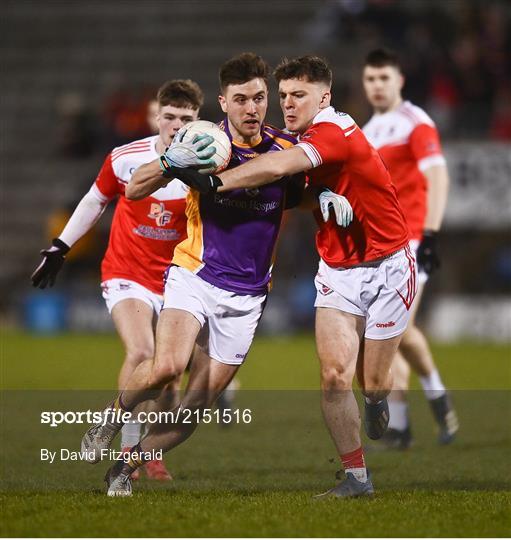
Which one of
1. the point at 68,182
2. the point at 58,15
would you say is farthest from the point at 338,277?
the point at 58,15

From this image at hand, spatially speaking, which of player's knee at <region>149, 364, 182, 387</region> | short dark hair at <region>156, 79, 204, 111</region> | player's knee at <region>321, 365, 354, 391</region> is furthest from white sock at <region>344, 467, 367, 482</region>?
short dark hair at <region>156, 79, 204, 111</region>

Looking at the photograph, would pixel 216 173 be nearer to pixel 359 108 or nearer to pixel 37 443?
pixel 37 443

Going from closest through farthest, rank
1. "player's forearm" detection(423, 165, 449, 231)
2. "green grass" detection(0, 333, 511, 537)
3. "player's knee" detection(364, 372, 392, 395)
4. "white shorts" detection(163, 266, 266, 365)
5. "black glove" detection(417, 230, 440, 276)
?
"green grass" detection(0, 333, 511, 537) → "white shorts" detection(163, 266, 266, 365) → "player's knee" detection(364, 372, 392, 395) → "black glove" detection(417, 230, 440, 276) → "player's forearm" detection(423, 165, 449, 231)

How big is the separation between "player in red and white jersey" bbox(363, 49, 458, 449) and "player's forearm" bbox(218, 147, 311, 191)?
304 cm

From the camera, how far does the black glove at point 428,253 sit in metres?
8.79

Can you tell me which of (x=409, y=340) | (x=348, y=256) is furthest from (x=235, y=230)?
(x=409, y=340)

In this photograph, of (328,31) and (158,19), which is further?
(158,19)

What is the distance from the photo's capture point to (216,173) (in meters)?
6.21

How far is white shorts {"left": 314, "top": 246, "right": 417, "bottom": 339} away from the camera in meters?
6.68

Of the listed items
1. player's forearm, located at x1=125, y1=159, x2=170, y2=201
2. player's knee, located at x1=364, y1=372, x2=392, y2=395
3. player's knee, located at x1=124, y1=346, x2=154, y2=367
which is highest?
player's forearm, located at x1=125, y1=159, x2=170, y2=201

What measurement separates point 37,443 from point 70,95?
60.6ft

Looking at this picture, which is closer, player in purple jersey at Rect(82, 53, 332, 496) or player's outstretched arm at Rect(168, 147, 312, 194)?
player's outstretched arm at Rect(168, 147, 312, 194)

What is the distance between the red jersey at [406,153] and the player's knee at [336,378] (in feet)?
9.82

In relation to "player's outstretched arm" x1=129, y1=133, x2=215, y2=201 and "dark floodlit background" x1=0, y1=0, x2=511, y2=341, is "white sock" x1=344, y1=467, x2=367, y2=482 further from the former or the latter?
"dark floodlit background" x1=0, y1=0, x2=511, y2=341
